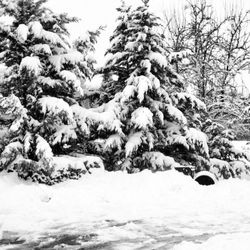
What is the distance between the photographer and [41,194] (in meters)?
9.30

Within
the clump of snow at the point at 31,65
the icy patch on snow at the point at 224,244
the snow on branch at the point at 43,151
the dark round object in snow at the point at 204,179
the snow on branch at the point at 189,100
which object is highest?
the clump of snow at the point at 31,65

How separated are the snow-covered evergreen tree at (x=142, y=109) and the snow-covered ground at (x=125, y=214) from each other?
1852 millimetres

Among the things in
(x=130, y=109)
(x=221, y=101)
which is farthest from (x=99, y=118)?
(x=221, y=101)

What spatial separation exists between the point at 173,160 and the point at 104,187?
3730mm

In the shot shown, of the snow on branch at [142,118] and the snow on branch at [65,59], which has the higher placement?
the snow on branch at [65,59]

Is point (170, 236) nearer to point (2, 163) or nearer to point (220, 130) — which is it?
point (2, 163)

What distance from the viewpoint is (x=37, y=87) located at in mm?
11672

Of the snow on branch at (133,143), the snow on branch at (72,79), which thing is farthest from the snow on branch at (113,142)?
the snow on branch at (72,79)

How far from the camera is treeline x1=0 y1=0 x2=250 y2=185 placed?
11062 millimetres

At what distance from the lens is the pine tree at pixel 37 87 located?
10.7m

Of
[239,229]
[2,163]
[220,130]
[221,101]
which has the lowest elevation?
[239,229]

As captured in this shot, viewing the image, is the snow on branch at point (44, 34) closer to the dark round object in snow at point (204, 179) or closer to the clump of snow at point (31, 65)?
the clump of snow at point (31, 65)

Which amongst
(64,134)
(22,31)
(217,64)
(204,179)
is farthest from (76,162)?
(217,64)

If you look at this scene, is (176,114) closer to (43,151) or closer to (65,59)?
(65,59)
